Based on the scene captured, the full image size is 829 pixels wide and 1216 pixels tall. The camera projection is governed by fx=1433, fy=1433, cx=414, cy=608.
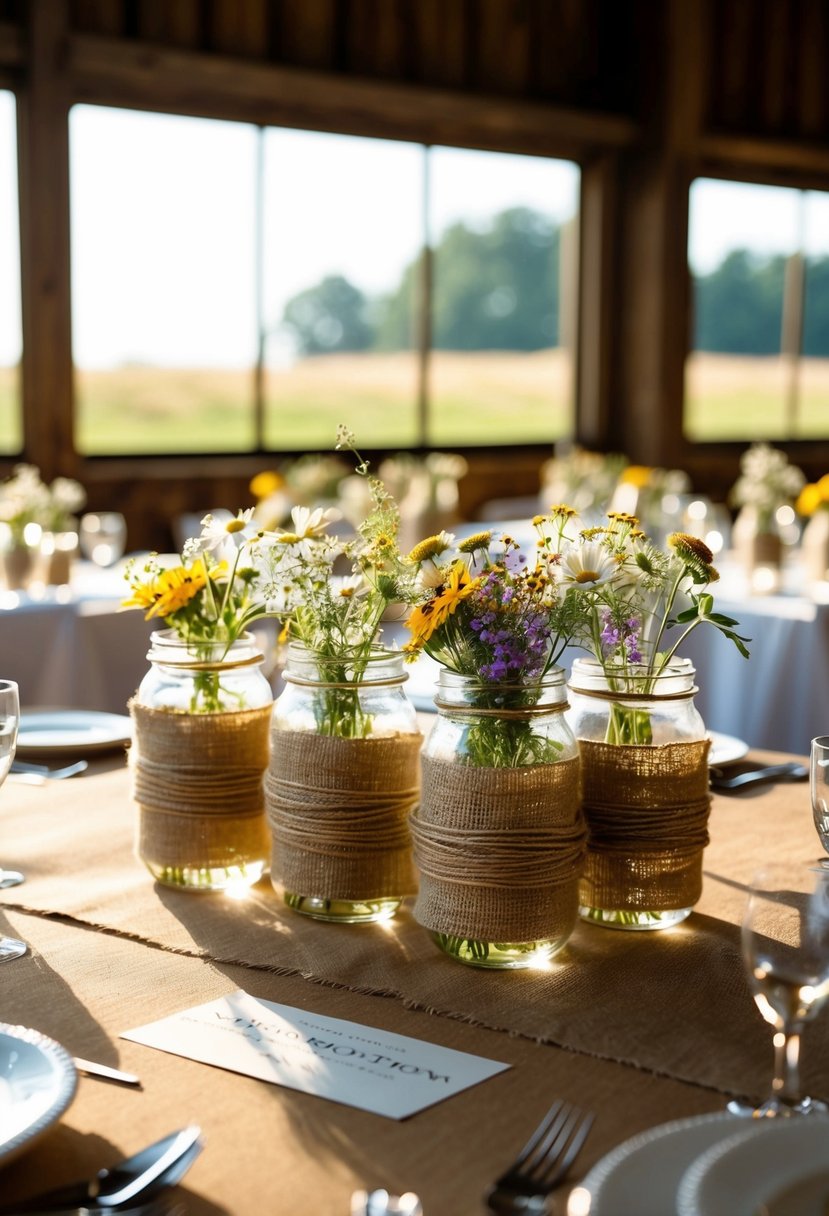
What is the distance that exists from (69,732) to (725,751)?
33.0 inches

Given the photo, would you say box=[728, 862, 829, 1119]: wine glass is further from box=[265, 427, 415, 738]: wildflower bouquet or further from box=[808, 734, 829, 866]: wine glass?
box=[265, 427, 415, 738]: wildflower bouquet

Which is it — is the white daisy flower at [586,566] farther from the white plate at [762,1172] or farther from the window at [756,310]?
the window at [756,310]

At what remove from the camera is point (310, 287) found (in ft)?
20.3

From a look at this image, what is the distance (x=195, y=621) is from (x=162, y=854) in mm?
207

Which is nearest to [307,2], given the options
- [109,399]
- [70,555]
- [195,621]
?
[109,399]

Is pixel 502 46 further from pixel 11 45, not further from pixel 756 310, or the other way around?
pixel 11 45

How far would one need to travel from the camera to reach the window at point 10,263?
5.18m

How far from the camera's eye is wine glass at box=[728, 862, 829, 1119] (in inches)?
32.6

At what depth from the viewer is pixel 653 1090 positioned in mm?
898

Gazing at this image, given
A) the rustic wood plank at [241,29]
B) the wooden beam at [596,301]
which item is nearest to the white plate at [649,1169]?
the rustic wood plank at [241,29]

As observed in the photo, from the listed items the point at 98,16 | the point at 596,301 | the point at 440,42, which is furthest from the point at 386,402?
the point at 98,16

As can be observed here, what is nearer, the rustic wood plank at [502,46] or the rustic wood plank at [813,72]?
the rustic wood plank at [502,46]

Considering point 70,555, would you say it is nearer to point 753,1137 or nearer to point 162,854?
point 162,854

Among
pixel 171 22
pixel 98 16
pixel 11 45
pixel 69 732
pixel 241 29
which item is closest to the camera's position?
pixel 69 732
